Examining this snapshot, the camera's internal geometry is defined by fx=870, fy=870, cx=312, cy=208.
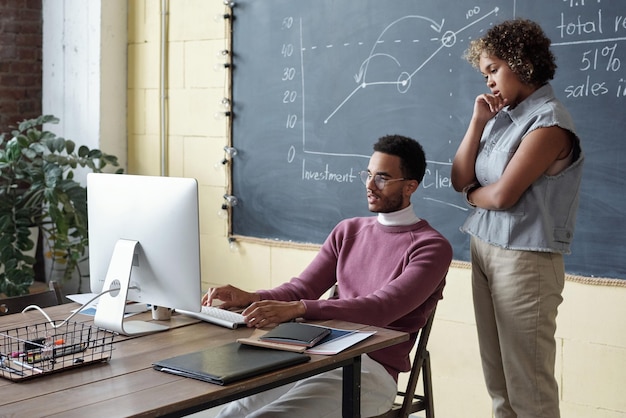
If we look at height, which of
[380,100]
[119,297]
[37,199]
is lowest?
[119,297]

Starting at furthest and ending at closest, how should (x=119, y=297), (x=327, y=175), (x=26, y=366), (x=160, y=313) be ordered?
1. (x=327, y=175)
2. (x=160, y=313)
3. (x=119, y=297)
4. (x=26, y=366)

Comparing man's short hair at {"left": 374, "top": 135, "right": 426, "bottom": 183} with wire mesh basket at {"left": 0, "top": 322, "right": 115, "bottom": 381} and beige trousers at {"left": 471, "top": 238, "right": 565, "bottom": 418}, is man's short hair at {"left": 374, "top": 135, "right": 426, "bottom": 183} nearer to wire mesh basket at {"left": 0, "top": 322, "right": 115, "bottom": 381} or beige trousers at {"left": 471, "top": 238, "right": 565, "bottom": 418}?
beige trousers at {"left": 471, "top": 238, "right": 565, "bottom": 418}

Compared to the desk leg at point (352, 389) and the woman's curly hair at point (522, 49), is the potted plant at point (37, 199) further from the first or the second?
the desk leg at point (352, 389)

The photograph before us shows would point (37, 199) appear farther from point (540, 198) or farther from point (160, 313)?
point (540, 198)

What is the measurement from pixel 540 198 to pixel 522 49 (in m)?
0.45

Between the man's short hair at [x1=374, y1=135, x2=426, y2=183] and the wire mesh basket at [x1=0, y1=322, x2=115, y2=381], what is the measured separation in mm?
1007

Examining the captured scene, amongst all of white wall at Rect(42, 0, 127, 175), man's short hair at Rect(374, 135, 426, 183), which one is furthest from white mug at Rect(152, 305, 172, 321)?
white wall at Rect(42, 0, 127, 175)

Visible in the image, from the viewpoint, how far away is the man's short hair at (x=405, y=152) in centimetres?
268

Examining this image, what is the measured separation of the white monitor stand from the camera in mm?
2252

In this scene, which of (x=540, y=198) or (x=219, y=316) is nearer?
(x=219, y=316)

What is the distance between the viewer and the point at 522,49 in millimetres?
2609

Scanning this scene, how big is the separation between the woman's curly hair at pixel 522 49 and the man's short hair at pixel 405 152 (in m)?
0.37

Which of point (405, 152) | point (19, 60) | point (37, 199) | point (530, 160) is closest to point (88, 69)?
point (19, 60)

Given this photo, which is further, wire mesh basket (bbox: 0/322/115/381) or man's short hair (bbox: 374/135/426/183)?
man's short hair (bbox: 374/135/426/183)
